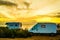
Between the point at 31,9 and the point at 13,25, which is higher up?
the point at 31,9

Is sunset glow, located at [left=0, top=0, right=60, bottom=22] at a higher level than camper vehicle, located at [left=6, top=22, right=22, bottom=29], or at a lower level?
higher

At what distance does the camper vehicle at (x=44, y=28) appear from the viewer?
1452 millimetres

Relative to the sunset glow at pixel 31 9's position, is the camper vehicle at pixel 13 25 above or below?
below

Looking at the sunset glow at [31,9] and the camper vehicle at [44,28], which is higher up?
the sunset glow at [31,9]

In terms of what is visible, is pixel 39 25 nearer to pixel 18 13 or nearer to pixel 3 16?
pixel 18 13

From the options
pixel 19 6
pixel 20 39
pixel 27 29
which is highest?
pixel 19 6

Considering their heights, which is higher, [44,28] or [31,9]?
[31,9]

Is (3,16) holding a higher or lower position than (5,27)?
higher

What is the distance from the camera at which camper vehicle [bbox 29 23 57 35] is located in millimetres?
1452

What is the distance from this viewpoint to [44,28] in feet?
4.80

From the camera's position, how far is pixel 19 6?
147 cm

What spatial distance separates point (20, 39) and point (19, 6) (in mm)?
352

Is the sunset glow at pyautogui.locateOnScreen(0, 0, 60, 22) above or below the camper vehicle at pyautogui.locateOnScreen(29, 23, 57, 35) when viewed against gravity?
above

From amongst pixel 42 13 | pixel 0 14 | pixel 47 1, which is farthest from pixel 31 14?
pixel 0 14
